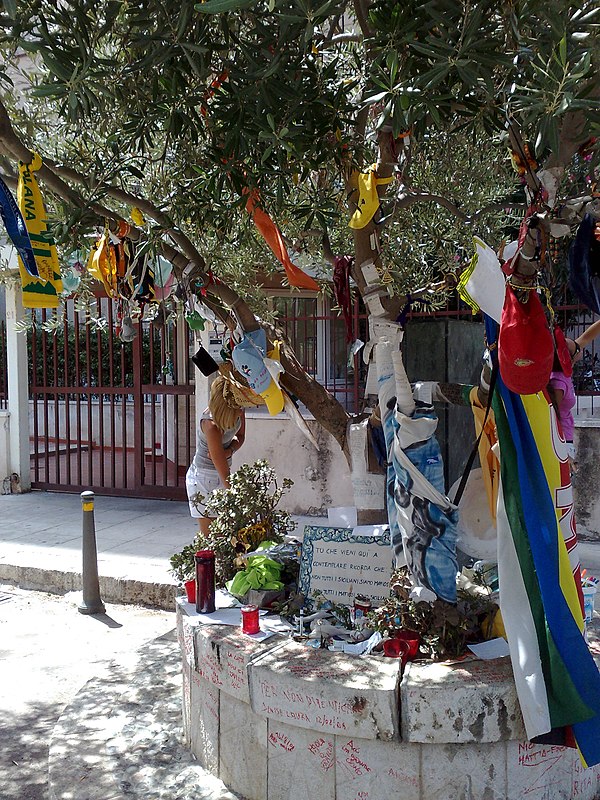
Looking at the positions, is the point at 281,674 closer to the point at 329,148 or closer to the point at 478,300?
the point at 478,300

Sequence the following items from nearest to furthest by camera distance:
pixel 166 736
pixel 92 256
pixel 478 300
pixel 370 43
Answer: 1. pixel 478 300
2. pixel 370 43
3. pixel 166 736
4. pixel 92 256

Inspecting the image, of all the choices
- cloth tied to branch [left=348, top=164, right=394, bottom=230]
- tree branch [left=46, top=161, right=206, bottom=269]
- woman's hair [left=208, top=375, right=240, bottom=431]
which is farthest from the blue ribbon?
woman's hair [left=208, top=375, right=240, bottom=431]

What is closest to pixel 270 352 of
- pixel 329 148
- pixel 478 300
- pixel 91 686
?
pixel 329 148

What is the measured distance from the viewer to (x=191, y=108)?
376 centimetres

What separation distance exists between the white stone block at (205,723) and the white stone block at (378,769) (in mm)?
663

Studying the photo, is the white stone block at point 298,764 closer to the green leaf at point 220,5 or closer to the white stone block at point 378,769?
the white stone block at point 378,769

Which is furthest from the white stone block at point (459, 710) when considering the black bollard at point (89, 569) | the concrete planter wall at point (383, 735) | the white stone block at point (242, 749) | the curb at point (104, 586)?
the black bollard at point (89, 569)

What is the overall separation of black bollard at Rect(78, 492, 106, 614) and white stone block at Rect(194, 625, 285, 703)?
2.95 m

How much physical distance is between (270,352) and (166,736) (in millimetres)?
2059

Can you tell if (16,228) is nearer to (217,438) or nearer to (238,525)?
(238,525)

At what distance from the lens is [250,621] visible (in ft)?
11.1

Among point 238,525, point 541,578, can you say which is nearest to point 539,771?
point 541,578

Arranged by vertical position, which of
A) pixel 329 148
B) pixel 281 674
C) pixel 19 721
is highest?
pixel 329 148

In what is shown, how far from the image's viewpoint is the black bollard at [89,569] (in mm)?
6121
